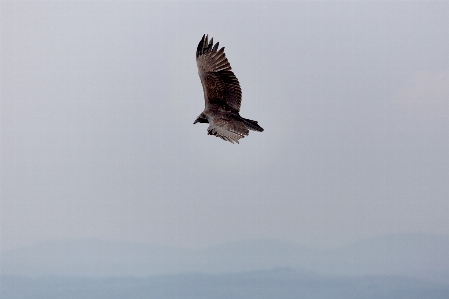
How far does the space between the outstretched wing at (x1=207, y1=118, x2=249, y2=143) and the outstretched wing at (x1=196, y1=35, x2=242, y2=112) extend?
98cm

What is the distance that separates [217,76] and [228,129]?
2.27 m

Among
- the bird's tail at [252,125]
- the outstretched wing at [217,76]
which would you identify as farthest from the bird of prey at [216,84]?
the bird's tail at [252,125]

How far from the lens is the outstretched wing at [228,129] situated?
Result: 16.0 metres

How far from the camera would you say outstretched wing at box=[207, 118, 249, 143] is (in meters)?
16.0

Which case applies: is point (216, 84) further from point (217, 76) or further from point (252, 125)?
point (252, 125)

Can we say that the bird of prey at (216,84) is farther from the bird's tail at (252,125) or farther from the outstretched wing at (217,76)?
the bird's tail at (252,125)

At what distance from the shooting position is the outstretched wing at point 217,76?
17297 millimetres

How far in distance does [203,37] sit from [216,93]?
6.76ft

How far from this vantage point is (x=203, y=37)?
683 inches

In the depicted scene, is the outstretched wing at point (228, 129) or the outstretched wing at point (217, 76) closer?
the outstretched wing at point (228, 129)

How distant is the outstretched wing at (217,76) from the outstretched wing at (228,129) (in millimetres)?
976

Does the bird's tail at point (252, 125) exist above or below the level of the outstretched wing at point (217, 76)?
below

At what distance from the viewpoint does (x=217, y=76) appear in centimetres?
1738

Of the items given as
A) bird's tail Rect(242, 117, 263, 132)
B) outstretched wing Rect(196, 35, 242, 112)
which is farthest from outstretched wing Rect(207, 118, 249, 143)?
outstretched wing Rect(196, 35, 242, 112)
